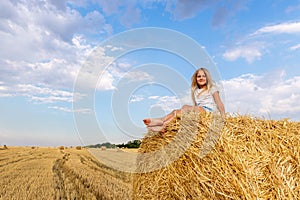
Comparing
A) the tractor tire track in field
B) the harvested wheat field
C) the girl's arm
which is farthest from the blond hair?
the tractor tire track in field

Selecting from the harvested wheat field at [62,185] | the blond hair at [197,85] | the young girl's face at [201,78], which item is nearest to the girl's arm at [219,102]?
the blond hair at [197,85]

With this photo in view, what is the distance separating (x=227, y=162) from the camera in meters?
3.25

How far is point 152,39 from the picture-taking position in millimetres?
6426

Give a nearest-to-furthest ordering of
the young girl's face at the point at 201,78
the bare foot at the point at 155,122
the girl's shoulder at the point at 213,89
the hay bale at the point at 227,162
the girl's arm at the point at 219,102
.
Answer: the hay bale at the point at 227,162 < the bare foot at the point at 155,122 < the girl's arm at the point at 219,102 < the girl's shoulder at the point at 213,89 < the young girl's face at the point at 201,78

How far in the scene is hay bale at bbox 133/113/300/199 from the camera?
305 centimetres

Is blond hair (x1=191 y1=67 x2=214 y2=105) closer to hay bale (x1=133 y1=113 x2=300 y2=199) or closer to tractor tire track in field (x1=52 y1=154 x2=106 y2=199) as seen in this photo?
hay bale (x1=133 y1=113 x2=300 y2=199)

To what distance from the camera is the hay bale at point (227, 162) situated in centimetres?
305

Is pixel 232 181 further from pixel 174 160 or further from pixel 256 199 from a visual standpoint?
pixel 174 160

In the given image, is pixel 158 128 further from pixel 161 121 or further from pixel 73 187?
pixel 73 187

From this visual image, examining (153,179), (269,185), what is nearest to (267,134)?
(269,185)

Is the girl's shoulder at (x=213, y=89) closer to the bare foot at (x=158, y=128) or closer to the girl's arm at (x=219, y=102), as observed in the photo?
the girl's arm at (x=219, y=102)

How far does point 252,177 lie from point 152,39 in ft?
12.9

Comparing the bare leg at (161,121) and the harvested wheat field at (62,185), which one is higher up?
the bare leg at (161,121)

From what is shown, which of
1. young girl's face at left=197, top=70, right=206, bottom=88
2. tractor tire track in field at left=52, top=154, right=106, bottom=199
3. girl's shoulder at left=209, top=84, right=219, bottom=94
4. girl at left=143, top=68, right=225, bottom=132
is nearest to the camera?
girl at left=143, top=68, right=225, bottom=132
